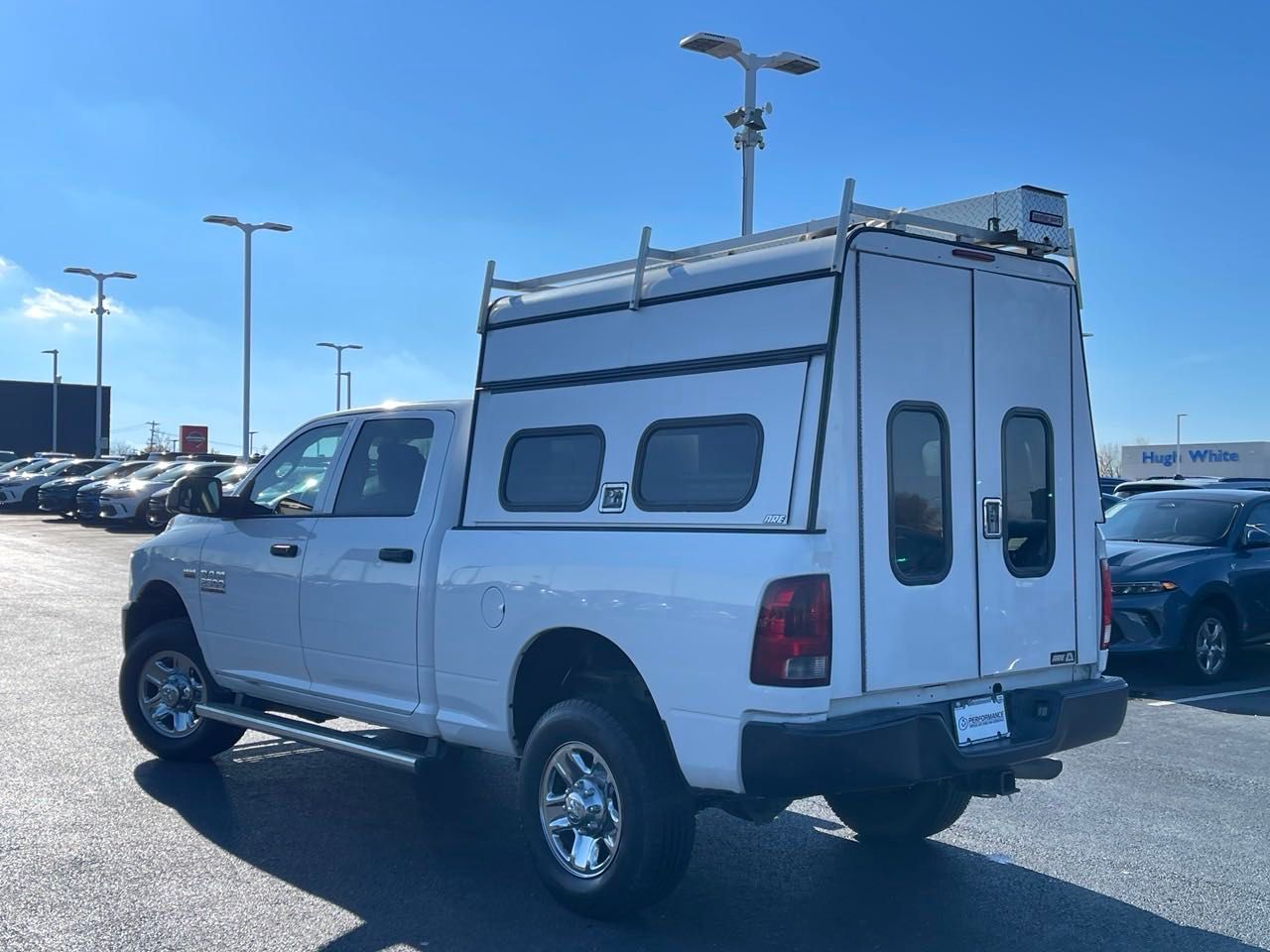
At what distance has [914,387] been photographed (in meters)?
4.90

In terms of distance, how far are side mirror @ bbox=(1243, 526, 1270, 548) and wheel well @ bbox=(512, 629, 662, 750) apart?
7.90 m

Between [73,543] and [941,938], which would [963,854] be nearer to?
[941,938]

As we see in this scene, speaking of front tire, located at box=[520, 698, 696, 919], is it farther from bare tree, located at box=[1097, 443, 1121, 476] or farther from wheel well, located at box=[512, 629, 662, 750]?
bare tree, located at box=[1097, 443, 1121, 476]

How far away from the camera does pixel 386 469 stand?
20.7 ft

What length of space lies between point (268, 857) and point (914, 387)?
3.45 meters

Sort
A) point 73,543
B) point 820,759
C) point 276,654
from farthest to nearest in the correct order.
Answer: point 73,543
point 276,654
point 820,759

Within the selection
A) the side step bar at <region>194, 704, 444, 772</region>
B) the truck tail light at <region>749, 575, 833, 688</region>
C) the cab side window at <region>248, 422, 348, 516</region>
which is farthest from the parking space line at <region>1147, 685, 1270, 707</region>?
the cab side window at <region>248, 422, 348, 516</region>

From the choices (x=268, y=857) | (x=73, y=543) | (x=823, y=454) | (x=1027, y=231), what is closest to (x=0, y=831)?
(x=268, y=857)

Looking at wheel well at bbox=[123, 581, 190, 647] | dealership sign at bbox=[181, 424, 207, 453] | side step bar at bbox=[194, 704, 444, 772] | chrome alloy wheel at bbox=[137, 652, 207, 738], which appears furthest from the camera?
dealership sign at bbox=[181, 424, 207, 453]

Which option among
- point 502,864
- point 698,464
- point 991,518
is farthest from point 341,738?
point 991,518

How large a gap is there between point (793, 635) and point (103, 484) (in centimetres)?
3017

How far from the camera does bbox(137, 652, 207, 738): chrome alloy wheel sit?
7.37 m

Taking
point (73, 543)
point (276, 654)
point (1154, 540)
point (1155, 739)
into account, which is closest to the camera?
point (276, 654)

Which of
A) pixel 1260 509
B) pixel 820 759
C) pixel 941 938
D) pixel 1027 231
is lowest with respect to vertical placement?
pixel 941 938
